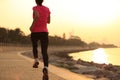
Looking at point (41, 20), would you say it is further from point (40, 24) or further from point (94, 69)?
point (94, 69)

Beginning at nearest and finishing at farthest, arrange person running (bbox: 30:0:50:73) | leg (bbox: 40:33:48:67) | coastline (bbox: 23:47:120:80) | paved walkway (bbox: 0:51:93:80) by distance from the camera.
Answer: person running (bbox: 30:0:50:73), leg (bbox: 40:33:48:67), paved walkway (bbox: 0:51:93:80), coastline (bbox: 23:47:120:80)

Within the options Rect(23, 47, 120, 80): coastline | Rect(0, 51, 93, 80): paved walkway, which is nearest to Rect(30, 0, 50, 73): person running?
Rect(0, 51, 93, 80): paved walkway

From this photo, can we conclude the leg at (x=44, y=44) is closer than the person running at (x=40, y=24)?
No

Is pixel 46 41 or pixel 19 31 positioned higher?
pixel 19 31

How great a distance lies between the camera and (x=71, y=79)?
587 inches

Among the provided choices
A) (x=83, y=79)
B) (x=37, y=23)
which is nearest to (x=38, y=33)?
(x=37, y=23)

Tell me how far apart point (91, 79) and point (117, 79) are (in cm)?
113

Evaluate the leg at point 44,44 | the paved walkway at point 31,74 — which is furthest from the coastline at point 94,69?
the leg at point 44,44

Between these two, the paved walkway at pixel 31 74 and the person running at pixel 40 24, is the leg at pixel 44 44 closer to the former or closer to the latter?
the person running at pixel 40 24

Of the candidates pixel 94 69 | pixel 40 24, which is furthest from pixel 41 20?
pixel 94 69

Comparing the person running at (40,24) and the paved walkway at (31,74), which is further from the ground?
the person running at (40,24)

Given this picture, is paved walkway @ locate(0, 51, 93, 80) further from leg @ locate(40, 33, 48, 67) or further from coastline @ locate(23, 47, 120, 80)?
leg @ locate(40, 33, 48, 67)

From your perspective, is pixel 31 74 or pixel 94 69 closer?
pixel 31 74

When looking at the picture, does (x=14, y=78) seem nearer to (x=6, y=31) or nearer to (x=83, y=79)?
(x=83, y=79)
